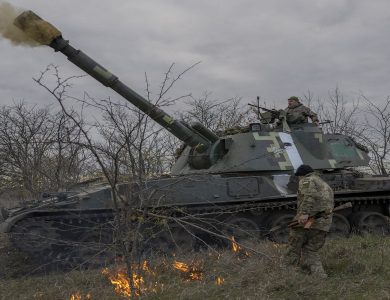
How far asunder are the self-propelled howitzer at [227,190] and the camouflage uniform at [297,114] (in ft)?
0.48

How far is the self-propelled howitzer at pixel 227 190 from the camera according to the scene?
9.17 meters

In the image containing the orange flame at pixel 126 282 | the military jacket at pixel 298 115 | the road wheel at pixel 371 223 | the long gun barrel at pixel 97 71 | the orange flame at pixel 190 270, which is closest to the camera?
the orange flame at pixel 126 282

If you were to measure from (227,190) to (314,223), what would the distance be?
3.15m

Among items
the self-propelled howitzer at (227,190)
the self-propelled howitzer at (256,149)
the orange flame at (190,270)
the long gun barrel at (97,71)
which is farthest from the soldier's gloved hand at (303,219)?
the self-propelled howitzer at (256,149)

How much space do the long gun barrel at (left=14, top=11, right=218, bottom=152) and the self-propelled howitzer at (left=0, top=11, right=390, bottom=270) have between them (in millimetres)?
18

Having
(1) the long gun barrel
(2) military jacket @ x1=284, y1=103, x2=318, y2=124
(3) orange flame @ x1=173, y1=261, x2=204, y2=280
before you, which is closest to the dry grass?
(3) orange flame @ x1=173, y1=261, x2=204, y2=280

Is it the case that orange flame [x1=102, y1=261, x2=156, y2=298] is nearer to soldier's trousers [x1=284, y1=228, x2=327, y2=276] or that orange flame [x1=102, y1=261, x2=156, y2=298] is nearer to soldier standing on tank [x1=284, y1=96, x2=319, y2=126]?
soldier's trousers [x1=284, y1=228, x2=327, y2=276]

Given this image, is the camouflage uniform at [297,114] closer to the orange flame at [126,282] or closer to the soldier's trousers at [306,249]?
the soldier's trousers at [306,249]

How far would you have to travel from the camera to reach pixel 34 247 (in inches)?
360

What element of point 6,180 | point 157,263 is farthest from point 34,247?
point 6,180

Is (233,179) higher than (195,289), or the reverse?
(233,179)

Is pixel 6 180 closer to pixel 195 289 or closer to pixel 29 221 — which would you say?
pixel 29 221

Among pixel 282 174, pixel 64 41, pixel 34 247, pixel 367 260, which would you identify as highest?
pixel 64 41

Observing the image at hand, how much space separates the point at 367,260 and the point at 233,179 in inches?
132
